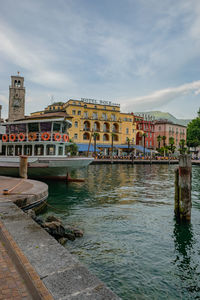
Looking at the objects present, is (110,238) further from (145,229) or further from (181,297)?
(181,297)

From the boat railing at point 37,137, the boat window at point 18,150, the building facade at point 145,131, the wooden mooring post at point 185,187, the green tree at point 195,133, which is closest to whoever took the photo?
the wooden mooring post at point 185,187

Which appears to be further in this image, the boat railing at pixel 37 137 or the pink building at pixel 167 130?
the pink building at pixel 167 130

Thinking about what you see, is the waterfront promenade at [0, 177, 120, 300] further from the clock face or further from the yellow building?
the clock face

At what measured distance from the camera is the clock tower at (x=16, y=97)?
6119 centimetres

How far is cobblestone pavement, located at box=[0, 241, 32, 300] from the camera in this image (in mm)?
3154

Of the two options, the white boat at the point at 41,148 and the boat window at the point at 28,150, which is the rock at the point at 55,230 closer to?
the white boat at the point at 41,148

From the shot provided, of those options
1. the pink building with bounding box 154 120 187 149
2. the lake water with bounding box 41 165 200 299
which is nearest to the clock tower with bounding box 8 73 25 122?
the pink building with bounding box 154 120 187 149

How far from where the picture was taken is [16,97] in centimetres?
6134

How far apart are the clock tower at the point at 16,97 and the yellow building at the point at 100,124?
6.52 m

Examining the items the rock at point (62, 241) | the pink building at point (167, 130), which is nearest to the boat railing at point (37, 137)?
the rock at point (62, 241)

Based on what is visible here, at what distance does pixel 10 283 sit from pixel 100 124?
64.4 meters

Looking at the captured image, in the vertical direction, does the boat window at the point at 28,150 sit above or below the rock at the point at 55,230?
above

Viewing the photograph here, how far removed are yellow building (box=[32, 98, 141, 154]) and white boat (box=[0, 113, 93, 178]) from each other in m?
37.5

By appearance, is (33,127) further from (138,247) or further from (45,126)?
(138,247)
